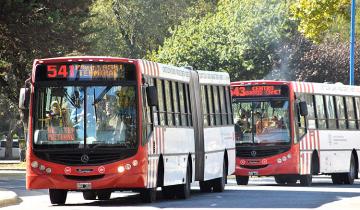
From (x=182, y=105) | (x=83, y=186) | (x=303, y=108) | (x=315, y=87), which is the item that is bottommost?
(x=83, y=186)

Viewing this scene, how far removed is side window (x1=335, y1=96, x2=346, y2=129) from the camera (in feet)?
132

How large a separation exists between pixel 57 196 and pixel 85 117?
6.41ft

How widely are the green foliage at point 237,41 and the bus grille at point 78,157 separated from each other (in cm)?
4354

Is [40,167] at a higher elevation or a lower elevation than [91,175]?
higher

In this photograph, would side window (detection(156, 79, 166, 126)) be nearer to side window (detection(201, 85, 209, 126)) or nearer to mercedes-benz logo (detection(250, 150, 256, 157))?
side window (detection(201, 85, 209, 126))

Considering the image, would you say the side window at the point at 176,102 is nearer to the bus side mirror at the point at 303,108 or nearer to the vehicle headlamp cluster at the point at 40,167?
the vehicle headlamp cluster at the point at 40,167

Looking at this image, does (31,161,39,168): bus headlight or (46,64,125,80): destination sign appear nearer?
(31,161,39,168): bus headlight

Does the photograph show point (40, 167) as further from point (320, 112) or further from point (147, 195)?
point (320, 112)

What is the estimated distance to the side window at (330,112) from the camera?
39188 mm

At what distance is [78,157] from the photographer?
24.6 meters

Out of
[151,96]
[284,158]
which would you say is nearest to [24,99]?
[151,96]

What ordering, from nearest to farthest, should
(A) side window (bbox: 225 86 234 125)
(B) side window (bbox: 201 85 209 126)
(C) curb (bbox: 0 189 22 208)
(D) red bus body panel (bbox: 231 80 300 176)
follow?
1. (C) curb (bbox: 0 189 22 208)
2. (B) side window (bbox: 201 85 209 126)
3. (A) side window (bbox: 225 86 234 125)
4. (D) red bus body panel (bbox: 231 80 300 176)

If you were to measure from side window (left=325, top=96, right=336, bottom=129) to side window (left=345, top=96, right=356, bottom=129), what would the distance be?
145 centimetres

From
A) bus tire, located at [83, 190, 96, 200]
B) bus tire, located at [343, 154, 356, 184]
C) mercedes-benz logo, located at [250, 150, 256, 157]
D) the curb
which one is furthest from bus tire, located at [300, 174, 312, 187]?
the curb
